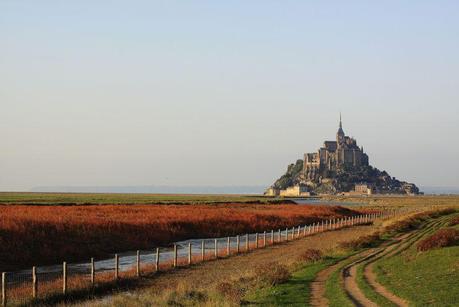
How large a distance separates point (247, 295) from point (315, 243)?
84.1 feet

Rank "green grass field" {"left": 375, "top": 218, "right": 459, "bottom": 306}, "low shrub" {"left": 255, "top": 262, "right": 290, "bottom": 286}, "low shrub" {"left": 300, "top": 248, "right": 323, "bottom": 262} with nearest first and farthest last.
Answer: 1. "green grass field" {"left": 375, "top": 218, "right": 459, "bottom": 306}
2. "low shrub" {"left": 255, "top": 262, "right": 290, "bottom": 286}
3. "low shrub" {"left": 300, "top": 248, "right": 323, "bottom": 262}

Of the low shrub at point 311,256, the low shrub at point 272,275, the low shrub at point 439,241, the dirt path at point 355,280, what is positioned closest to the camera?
the dirt path at point 355,280

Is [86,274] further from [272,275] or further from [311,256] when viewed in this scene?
[311,256]

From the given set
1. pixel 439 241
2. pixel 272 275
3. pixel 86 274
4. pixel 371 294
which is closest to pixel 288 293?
pixel 371 294

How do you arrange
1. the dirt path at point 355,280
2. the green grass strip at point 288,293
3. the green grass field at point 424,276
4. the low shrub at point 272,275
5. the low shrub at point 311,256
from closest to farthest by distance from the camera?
the dirt path at point 355,280 → the green grass field at point 424,276 → the green grass strip at point 288,293 → the low shrub at point 272,275 → the low shrub at point 311,256

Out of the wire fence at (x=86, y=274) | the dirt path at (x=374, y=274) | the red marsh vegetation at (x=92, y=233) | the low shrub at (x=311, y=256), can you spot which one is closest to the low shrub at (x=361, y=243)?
the dirt path at (x=374, y=274)

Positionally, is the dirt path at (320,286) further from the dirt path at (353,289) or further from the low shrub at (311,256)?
the low shrub at (311,256)

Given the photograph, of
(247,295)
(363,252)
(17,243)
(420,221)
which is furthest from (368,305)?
(420,221)

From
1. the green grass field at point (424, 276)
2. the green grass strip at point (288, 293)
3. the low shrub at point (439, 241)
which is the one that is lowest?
the green grass strip at point (288, 293)

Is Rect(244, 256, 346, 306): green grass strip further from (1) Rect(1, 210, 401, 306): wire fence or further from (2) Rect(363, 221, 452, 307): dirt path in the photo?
(1) Rect(1, 210, 401, 306): wire fence

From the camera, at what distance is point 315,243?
4584 centimetres

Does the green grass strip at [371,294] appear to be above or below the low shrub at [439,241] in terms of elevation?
below

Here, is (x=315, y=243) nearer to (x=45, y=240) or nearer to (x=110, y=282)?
(x=45, y=240)

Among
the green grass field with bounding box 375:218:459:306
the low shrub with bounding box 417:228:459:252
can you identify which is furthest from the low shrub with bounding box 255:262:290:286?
the low shrub with bounding box 417:228:459:252
